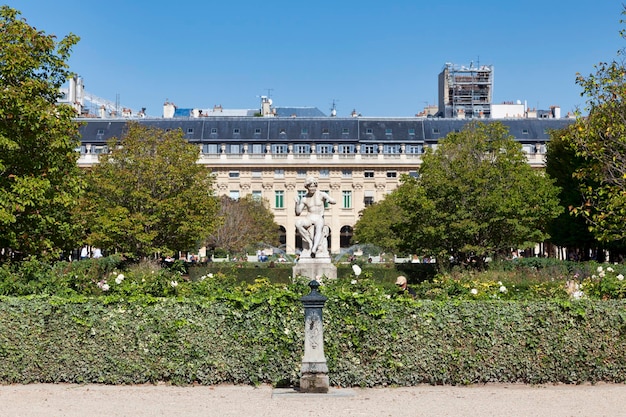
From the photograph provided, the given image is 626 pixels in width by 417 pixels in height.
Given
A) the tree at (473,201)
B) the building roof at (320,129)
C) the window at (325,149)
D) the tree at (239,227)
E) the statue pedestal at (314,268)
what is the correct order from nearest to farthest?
the statue pedestal at (314,268) < the tree at (473,201) < the tree at (239,227) < the building roof at (320,129) < the window at (325,149)

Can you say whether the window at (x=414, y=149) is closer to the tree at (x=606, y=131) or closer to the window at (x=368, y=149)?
the window at (x=368, y=149)

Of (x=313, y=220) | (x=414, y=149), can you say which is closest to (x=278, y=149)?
(x=414, y=149)

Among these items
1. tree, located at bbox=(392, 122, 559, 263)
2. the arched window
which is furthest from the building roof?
tree, located at bbox=(392, 122, 559, 263)

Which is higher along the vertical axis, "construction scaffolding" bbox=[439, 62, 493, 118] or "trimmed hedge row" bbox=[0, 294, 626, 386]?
"construction scaffolding" bbox=[439, 62, 493, 118]

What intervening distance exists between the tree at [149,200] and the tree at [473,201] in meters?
7.40

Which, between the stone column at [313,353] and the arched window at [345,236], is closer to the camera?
the stone column at [313,353]

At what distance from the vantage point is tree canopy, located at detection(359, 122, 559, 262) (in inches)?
1134

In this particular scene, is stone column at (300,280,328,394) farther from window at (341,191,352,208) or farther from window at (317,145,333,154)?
window at (341,191,352,208)

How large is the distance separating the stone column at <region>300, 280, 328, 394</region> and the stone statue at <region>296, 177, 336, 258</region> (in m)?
10.3

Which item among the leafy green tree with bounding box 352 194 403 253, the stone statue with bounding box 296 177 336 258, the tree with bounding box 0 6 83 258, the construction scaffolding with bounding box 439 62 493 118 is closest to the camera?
the tree with bounding box 0 6 83 258

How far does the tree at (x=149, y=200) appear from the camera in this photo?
29453 millimetres

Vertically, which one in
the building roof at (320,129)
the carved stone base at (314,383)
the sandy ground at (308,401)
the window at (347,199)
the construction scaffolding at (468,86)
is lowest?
the sandy ground at (308,401)

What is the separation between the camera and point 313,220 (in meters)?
20.0

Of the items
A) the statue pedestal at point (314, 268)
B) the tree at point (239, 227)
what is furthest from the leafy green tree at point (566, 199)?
the statue pedestal at point (314, 268)
